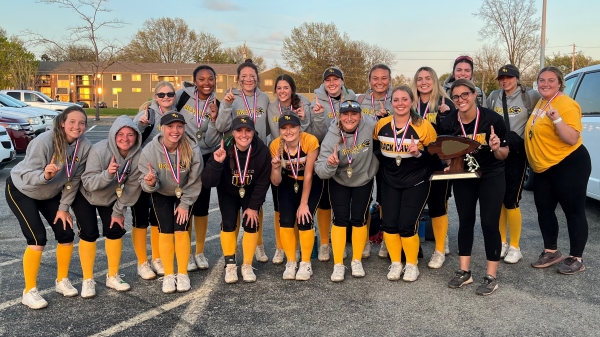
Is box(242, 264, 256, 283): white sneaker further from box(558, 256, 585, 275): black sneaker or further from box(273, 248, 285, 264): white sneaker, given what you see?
box(558, 256, 585, 275): black sneaker

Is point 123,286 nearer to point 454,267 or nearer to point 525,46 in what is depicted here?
point 454,267

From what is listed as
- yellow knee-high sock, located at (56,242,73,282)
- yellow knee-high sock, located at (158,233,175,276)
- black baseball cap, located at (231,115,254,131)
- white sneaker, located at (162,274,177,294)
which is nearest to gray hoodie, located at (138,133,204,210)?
yellow knee-high sock, located at (158,233,175,276)

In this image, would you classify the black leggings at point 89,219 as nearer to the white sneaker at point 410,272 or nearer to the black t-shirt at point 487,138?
the white sneaker at point 410,272

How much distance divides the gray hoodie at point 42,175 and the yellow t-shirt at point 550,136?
14.7ft

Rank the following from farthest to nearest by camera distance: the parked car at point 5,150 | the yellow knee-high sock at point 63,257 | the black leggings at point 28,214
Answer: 1. the parked car at point 5,150
2. the yellow knee-high sock at point 63,257
3. the black leggings at point 28,214

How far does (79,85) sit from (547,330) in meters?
76.4

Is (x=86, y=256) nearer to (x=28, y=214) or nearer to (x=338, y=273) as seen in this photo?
(x=28, y=214)

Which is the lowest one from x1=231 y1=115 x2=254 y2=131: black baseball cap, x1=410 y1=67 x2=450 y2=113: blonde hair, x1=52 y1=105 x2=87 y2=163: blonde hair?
x1=52 y1=105 x2=87 y2=163: blonde hair

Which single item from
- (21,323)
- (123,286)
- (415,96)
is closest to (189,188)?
(123,286)

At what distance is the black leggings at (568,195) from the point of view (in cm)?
485

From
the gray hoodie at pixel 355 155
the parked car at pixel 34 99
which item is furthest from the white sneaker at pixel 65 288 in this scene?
the parked car at pixel 34 99

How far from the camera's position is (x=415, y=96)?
5.29m

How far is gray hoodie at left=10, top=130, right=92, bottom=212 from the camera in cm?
413

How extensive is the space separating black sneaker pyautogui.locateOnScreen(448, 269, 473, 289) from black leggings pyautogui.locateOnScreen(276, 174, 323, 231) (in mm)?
1507
